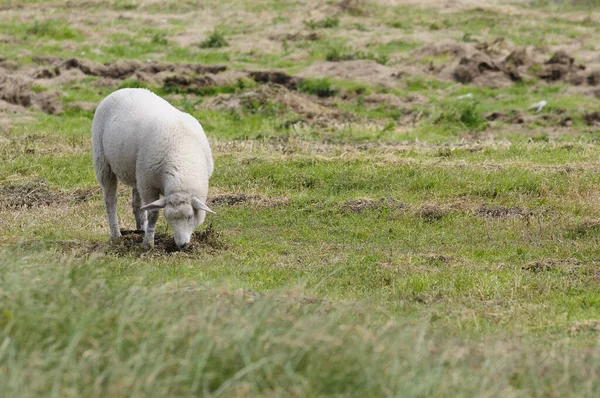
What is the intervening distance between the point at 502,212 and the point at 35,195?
7.68 meters

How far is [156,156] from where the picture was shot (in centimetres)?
1155

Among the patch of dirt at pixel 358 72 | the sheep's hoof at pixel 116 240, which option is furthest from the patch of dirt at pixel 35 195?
the patch of dirt at pixel 358 72

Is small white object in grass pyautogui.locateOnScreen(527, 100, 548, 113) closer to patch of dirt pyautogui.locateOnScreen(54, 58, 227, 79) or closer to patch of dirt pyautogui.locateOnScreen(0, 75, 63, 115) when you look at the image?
patch of dirt pyautogui.locateOnScreen(54, 58, 227, 79)

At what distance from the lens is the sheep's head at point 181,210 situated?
1130 centimetres

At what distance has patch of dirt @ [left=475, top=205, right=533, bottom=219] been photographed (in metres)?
13.8

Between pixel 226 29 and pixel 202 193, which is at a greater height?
pixel 202 193

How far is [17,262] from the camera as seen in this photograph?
24.4 feet

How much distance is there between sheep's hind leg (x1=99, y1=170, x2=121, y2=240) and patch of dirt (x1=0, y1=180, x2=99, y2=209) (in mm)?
2580

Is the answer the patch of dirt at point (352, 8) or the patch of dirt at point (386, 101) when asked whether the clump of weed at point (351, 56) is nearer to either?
the patch of dirt at point (386, 101)

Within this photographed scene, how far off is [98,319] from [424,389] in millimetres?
2215

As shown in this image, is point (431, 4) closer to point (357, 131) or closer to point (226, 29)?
point (226, 29)

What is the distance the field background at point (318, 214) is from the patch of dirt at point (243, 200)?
6cm

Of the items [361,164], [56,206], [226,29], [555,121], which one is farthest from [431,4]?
[56,206]

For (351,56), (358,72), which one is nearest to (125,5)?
(351,56)
